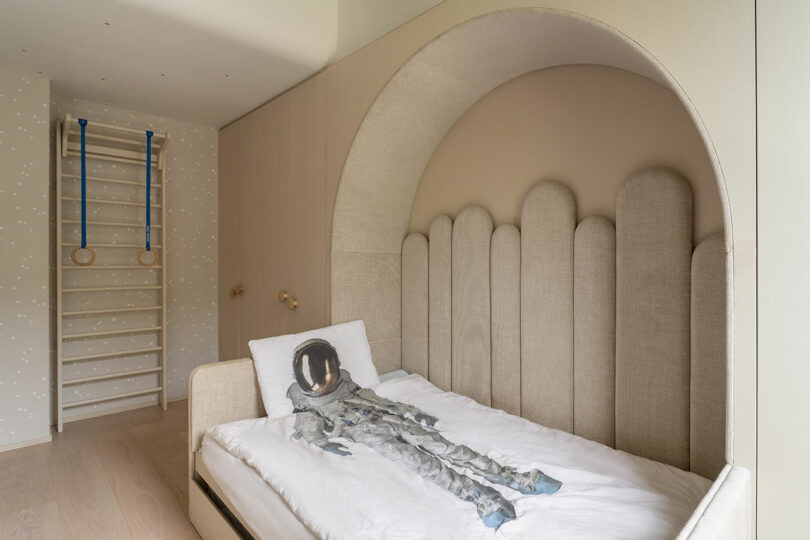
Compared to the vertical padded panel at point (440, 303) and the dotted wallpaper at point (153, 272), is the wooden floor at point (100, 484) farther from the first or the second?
the vertical padded panel at point (440, 303)

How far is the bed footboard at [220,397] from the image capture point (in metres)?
1.85

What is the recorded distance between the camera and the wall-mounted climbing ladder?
303 centimetres

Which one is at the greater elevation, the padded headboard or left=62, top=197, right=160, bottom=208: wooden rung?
left=62, top=197, right=160, bottom=208: wooden rung

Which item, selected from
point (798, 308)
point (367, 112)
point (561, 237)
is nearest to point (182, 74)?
point (367, 112)

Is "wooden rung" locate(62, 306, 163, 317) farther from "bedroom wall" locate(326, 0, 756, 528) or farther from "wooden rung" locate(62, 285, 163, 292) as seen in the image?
"bedroom wall" locate(326, 0, 756, 528)

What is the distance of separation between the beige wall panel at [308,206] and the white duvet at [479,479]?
2.90 feet

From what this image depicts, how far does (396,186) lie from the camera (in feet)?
8.17

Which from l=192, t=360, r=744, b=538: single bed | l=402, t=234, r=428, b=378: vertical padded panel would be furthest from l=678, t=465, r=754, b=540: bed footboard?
l=402, t=234, r=428, b=378: vertical padded panel

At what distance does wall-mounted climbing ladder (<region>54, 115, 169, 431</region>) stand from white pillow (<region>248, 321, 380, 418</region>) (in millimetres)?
1802

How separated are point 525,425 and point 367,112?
1589mm

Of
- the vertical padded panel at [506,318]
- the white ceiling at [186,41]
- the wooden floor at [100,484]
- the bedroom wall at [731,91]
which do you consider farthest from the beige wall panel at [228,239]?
the bedroom wall at [731,91]

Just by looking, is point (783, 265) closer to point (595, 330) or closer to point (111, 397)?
point (595, 330)

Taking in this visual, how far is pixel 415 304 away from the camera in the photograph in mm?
2496

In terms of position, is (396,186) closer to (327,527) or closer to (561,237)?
(561,237)
